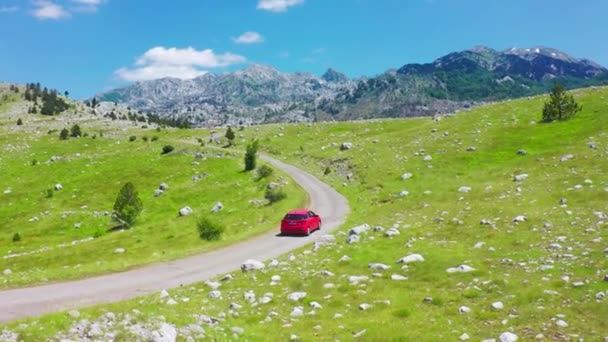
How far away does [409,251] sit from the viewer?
85.8 ft

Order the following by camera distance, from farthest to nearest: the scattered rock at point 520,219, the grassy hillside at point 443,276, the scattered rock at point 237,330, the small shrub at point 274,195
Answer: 1. the small shrub at point 274,195
2. the scattered rock at point 520,219
3. the scattered rock at point 237,330
4. the grassy hillside at point 443,276

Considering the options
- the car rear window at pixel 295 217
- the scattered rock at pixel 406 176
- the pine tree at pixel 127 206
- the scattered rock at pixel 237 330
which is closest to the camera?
the scattered rock at pixel 237 330

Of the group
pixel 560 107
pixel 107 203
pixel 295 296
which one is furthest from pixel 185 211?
pixel 560 107

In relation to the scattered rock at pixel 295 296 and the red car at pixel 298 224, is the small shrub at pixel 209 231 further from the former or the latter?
the scattered rock at pixel 295 296

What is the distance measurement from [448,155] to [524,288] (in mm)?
47343

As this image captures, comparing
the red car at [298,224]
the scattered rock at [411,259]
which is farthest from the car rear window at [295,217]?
the scattered rock at [411,259]

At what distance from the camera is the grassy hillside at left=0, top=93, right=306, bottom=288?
35969 mm

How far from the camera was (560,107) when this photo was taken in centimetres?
7362

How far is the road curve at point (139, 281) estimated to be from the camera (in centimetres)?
2028

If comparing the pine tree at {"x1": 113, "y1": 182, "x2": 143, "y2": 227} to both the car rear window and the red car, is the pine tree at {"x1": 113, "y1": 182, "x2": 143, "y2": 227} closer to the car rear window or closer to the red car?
the red car

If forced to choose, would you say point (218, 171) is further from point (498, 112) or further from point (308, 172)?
point (498, 112)

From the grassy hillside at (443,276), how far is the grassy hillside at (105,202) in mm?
10298

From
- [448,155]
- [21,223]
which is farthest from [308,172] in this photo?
[21,223]

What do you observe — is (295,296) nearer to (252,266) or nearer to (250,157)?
(252,266)
